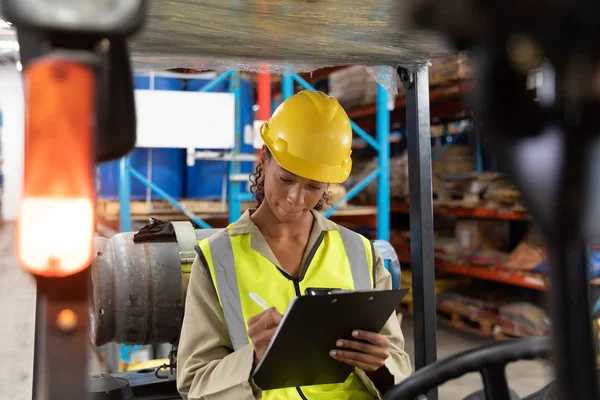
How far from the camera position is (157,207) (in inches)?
194

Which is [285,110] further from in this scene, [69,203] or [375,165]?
[375,165]

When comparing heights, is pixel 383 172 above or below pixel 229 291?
above

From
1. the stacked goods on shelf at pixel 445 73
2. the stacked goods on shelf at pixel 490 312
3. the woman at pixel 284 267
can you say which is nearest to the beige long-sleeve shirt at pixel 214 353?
the woman at pixel 284 267

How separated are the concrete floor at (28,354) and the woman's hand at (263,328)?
1.84 meters

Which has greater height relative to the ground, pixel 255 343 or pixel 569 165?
pixel 569 165

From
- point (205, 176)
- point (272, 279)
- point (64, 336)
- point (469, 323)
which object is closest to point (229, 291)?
point (272, 279)

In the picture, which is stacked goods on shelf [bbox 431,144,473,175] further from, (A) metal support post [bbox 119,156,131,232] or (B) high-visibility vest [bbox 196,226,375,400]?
(B) high-visibility vest [bbox 196,226,375,400]

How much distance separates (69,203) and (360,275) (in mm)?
1650

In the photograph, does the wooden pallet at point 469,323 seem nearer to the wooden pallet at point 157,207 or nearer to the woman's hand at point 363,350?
the wooden pallet at point 157,207

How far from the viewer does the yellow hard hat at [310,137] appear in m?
1.95

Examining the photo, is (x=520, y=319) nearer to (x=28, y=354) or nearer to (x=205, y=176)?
(x=205, y=176)

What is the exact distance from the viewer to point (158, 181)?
15.9 feet

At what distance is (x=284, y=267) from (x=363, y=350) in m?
0.50

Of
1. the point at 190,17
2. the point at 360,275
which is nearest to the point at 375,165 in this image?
the point at 360,275
